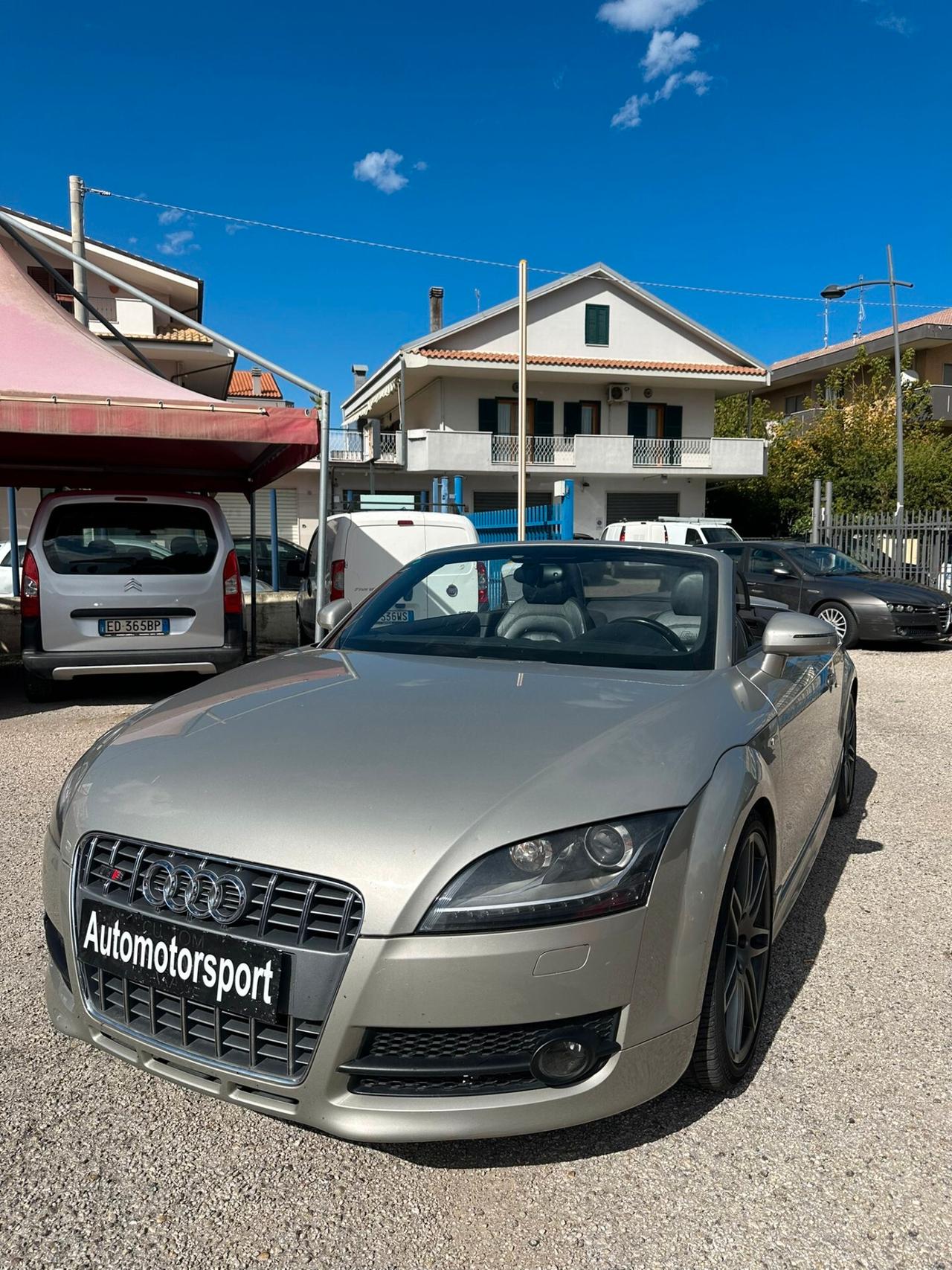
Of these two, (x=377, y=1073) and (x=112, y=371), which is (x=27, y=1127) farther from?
(x=112, y=371)

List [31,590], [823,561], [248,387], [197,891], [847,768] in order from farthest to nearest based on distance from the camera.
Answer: [248,387] < [823,561] < [31,590] < [847,768] < [197,891]

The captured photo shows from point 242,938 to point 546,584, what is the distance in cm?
202

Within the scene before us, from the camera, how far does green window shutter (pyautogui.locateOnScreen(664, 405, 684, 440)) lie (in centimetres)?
3409

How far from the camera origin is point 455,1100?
1854mm

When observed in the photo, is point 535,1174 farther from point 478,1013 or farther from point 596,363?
point 596,363

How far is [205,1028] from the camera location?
1.96 m

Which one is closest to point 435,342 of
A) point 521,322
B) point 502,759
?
point 521,322

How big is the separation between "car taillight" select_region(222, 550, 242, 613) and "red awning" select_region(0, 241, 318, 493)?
1.01m

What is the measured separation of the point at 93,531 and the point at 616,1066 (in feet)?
22.6

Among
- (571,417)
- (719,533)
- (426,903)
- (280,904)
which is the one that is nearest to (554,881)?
(426,903)

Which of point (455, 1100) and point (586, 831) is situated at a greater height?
point (586, 831)

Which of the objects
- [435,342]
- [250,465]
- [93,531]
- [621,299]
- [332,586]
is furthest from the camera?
[621,299]

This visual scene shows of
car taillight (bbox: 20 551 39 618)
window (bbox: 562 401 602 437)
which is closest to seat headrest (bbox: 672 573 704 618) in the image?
car taillight (bbox: 20 551 39 618)

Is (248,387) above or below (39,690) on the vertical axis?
above
